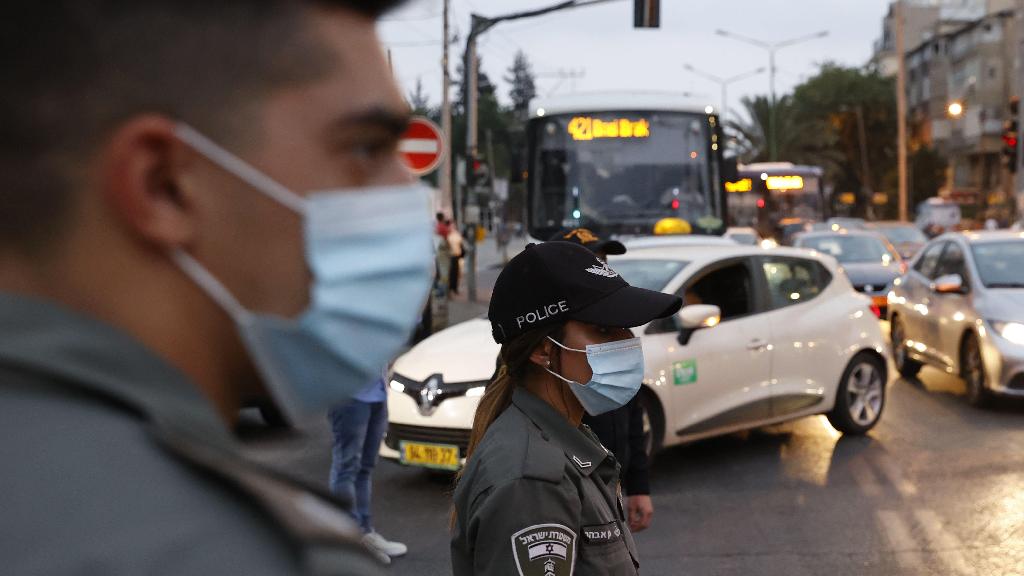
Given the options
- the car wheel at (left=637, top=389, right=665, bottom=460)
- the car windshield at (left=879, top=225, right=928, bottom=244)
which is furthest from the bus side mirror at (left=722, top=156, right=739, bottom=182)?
the car windshield at (left=879, top=225, right=928, bottom=244)

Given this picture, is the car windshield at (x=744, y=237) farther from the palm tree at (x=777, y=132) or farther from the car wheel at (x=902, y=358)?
the palm tree at (x=777, y=132)

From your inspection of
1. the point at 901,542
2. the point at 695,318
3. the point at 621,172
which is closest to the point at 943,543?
the point at 901,542

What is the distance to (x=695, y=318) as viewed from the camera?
8.05 metres

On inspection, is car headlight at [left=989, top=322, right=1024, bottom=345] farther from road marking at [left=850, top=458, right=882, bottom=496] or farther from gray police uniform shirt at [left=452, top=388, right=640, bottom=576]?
gray police uniform shirt at [left=452, top=388, right=640, bottom=576]

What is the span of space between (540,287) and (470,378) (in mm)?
4895

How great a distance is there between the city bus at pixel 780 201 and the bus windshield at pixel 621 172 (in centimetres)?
2212

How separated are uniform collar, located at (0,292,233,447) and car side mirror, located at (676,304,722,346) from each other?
23.6 ft

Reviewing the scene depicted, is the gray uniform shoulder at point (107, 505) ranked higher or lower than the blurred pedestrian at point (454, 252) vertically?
higher

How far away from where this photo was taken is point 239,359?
1.10 m

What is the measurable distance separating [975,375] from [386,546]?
22.1 ft

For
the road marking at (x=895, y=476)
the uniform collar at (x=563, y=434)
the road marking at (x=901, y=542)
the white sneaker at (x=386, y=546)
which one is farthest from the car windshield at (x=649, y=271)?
the uniform collar at (x=563, y=434)

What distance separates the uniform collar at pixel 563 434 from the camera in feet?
8.67

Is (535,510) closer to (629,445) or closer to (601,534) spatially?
(601,534)

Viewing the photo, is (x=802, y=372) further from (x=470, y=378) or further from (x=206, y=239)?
(x=206, y=239)
